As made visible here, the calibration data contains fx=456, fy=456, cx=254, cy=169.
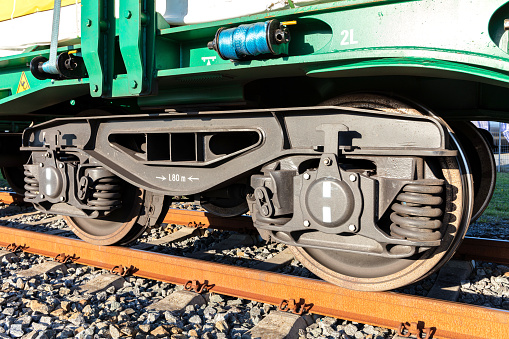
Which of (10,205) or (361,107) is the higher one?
(361,107)

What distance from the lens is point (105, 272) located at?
421 cm

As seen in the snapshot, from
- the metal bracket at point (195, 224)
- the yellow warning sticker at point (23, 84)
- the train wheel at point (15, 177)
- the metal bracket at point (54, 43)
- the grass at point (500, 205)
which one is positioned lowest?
the metal bracket at point (195, 224)

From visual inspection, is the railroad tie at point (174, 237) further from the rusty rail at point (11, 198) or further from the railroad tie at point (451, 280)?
the rusty rail at point (11, 198)

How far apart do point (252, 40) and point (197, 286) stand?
1977mm

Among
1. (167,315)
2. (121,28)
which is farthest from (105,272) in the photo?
(121,28)

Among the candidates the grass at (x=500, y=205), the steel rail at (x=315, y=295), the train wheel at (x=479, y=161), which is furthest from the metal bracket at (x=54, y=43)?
the grass at (x=500, y=205)

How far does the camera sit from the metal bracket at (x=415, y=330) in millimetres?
2812

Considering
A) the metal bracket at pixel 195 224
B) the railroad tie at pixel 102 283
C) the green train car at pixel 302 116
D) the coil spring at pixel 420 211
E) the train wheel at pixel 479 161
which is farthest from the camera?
the metal bracket at pixel 195 224

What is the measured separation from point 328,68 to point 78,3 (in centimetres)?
218

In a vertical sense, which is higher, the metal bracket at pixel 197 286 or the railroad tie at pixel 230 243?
the railroad tie at pixel 230 243

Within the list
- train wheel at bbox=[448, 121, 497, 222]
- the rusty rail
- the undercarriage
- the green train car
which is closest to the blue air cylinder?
the green train car

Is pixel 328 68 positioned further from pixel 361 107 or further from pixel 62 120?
pixel 62 120

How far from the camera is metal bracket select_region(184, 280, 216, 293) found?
11.8ft

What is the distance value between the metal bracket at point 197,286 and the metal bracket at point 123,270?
671 millimetres
